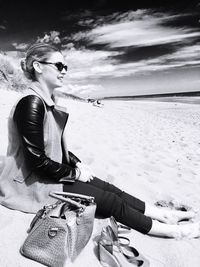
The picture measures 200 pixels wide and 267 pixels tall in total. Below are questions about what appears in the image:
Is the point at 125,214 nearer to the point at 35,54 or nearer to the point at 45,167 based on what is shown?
the point at 45,167

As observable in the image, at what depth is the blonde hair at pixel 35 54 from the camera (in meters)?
2.53

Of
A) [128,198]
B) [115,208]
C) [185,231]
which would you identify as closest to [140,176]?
[128,198]

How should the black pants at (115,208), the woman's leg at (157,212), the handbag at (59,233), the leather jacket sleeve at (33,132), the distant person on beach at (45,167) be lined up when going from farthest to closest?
the woman's leg at (157,212) → the black pants at (115,208) → the distant person on beach at (45,167) → the leather jacket sleeve at (33,132) → the handbag at (59,233)

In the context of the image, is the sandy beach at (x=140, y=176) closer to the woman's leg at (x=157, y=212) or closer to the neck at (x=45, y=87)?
the woman's leg at (x=157, y=212)

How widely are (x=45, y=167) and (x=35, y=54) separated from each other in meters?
1.01

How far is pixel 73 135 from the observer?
A: 684cm

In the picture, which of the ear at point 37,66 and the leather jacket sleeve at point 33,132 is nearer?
the leather jacket sleeve at point 33,132

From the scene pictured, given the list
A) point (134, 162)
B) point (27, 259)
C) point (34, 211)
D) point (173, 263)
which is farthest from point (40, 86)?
point (134, 162)

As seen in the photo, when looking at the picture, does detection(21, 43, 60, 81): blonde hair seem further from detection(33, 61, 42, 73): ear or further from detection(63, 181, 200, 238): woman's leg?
detection(63, 181, 200, 238): woman's leg

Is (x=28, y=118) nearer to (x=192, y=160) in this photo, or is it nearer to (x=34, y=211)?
(x=34, y=211)

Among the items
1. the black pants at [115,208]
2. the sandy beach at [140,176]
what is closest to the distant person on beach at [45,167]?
the black pants at [115,208]

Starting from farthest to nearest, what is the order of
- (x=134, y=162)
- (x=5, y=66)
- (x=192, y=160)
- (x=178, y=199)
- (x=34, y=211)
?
(x=5, y=66), (x=192, y=160), (x=134, y=162), (x=178, y=199), (x=34, y=211)

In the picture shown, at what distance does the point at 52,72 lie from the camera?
258 centimetres

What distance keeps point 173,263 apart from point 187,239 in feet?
1.46
